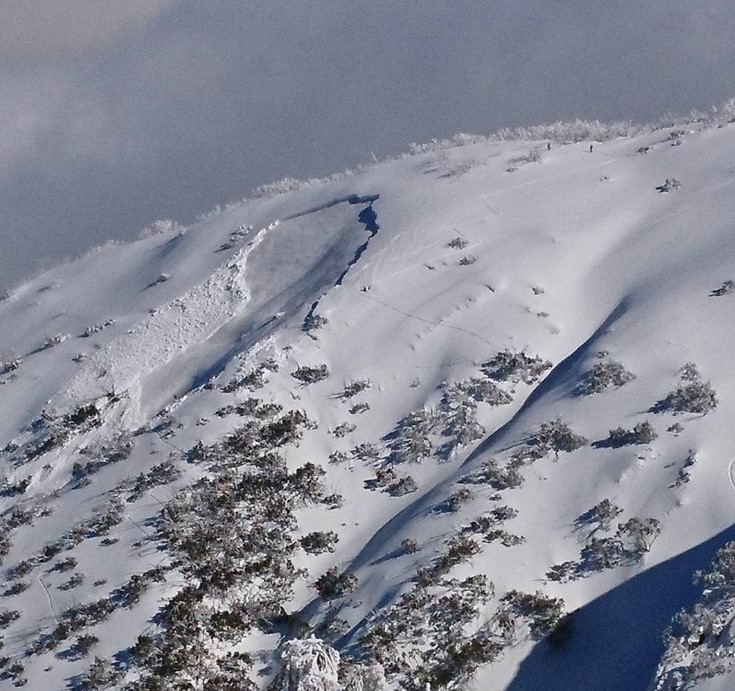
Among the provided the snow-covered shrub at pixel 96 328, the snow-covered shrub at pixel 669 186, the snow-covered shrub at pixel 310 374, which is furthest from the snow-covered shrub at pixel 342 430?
the snow-covered shrub at pixel 669 186

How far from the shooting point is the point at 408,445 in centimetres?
2866

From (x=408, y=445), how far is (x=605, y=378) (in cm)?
591

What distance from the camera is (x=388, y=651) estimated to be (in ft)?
70.6

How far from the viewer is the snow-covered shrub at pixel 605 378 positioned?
27797mm

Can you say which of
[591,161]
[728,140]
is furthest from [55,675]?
[728,140]

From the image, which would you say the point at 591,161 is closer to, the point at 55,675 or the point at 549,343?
the point at 549,343

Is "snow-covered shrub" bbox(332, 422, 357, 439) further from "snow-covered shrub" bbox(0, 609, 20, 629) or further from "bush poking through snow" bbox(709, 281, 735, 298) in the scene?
"bush poking through snow" bbox(709, 281, 735, 298)

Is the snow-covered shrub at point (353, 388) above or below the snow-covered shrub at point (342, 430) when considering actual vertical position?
above

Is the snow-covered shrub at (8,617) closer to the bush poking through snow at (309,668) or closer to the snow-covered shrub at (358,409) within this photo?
the bush poking through snow at (309,668)

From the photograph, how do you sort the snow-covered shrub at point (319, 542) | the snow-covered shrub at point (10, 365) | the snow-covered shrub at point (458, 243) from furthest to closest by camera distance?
1. the snow-covered shrub at point (10, 365)
2. the snow-covered shrub at point (458, 243)
3. the snow-covered shrub at point (319, 542)

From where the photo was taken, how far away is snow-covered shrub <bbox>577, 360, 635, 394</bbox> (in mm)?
27797

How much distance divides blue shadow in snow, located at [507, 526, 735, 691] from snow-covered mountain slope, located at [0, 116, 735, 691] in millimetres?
56

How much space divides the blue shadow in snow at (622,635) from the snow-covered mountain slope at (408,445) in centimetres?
6

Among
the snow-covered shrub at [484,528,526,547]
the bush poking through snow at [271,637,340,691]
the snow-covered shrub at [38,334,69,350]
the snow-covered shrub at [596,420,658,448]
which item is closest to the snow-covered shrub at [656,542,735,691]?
the snow-covered shrub at [484,528,526,547]
